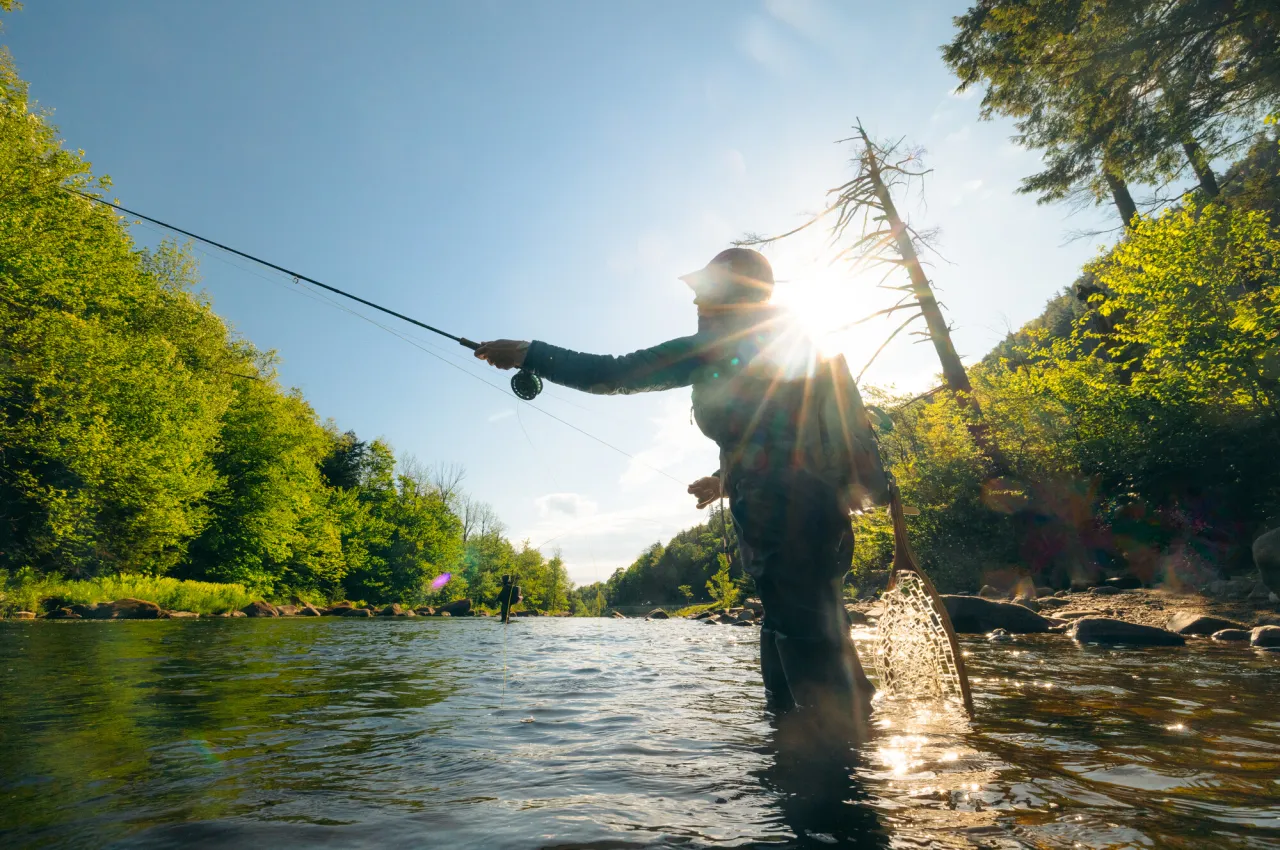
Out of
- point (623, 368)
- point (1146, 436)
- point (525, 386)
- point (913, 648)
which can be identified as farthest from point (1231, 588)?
point (525, 386)

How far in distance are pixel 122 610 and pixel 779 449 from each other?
2629 cm

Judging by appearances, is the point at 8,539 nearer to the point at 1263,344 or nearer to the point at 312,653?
the point at 312,653

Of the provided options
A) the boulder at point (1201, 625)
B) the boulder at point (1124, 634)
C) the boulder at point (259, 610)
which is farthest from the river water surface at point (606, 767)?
the boulder at point (259, 610)

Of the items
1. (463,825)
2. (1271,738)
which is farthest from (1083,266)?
(463,825)

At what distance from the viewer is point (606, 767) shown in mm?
3193

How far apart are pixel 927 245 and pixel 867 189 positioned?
2665 mm

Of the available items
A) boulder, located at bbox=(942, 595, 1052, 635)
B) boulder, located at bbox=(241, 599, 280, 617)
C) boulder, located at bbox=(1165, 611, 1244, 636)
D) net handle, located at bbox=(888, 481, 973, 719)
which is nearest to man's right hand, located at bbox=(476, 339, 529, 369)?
net handle, located at bbox=(888, 481, 973, 719)

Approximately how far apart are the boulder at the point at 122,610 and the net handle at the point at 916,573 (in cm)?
2564

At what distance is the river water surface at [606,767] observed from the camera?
2176 millimetres

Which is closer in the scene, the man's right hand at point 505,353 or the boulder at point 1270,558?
the man's right hand at point 505,353

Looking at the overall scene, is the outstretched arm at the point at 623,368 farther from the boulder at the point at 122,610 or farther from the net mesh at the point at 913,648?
the boulder at the point at 122,610

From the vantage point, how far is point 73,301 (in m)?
20.0

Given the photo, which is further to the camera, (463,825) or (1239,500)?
(1239,500)

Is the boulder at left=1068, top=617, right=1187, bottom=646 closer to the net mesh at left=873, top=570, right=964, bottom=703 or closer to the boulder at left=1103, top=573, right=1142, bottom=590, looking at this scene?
the net mesh at left=873, top=570, right=964, bottom=703
